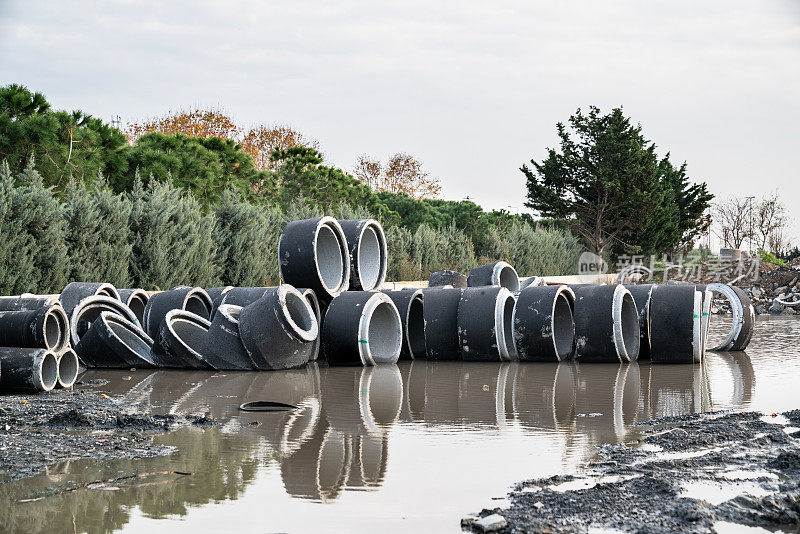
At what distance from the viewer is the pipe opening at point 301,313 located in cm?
1105

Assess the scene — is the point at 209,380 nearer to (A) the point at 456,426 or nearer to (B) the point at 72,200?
(A) the point at 456,426

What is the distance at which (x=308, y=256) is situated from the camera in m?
11.9

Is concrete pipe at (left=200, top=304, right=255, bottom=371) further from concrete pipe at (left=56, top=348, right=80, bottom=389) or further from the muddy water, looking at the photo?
concrete pipe at (left=56, top=348, right=80, bottom=389)

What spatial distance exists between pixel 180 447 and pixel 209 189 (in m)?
20.8

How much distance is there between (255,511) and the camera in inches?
169

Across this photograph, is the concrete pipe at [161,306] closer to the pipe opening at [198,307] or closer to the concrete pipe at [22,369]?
the pipe opening at [198,307]

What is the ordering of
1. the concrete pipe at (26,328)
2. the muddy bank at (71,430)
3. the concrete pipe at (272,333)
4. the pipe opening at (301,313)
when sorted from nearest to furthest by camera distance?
the muddy bank at (71,430) → the concrete pipe at (26,328) → the concrete pipe at (272,333) → the pipe opening at (301,313)

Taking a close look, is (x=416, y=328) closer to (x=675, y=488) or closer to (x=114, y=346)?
(x=114, y=346)

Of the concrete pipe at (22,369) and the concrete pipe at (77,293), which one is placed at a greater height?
the concrete pipe at (77,293)

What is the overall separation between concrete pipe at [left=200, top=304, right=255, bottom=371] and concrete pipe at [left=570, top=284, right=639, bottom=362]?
4.60 metres

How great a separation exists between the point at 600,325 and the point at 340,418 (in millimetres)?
5485

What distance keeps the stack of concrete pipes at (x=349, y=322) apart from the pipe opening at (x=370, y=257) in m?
0.38

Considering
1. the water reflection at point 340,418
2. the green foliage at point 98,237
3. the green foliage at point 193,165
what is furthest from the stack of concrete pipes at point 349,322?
the green foliage at point 193,165

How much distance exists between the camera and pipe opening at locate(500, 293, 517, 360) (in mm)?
11884
